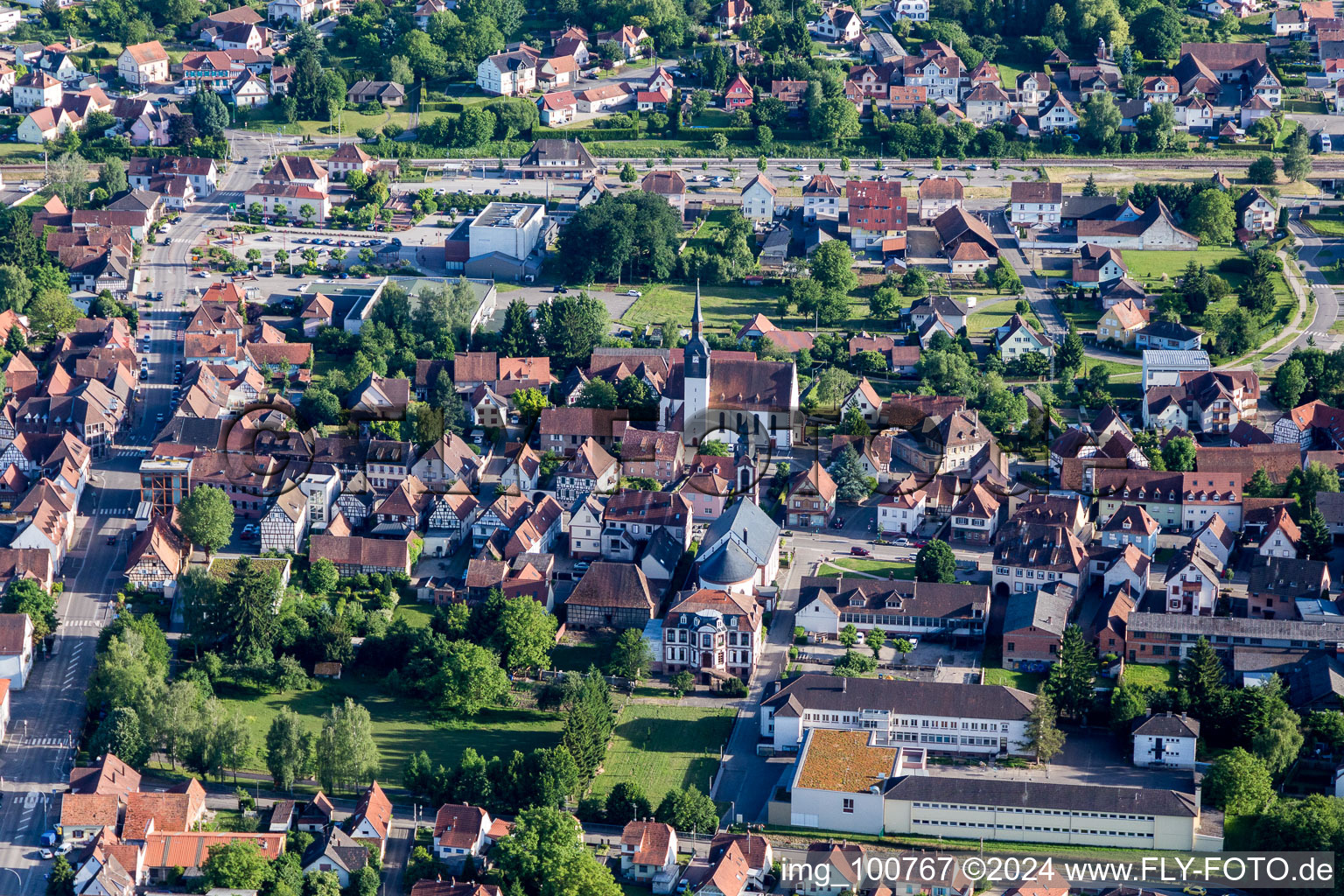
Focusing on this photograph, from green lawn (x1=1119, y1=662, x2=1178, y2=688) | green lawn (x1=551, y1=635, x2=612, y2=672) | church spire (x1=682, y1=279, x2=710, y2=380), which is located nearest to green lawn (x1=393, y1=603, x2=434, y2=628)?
green lawn (x1=551, y1=635, x2=612, y2=672)

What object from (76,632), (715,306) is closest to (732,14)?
(715,306)

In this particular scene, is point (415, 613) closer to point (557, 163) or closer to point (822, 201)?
point (822, 201)

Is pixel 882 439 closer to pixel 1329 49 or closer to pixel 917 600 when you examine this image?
pixel 917 600

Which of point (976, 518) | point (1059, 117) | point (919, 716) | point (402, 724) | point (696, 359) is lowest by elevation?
point (402, 724)

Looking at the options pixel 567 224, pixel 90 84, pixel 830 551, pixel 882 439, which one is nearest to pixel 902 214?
pixel 567 224

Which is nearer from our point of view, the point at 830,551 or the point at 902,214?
the point at 830,551
